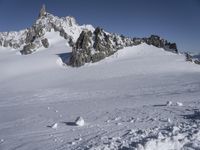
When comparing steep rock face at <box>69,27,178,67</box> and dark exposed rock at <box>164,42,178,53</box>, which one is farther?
dark exposed rock at <box>164,42,178,53</box>

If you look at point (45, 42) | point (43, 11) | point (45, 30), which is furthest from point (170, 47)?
point (43, 11)

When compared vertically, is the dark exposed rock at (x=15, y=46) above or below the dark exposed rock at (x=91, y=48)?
above

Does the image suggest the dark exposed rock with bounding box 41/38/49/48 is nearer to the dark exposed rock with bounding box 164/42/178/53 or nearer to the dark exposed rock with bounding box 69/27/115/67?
the dark exposed rock with bounding box 69/27/115/67

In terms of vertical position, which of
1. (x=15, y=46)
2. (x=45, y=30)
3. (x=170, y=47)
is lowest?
(x=170, y=47)

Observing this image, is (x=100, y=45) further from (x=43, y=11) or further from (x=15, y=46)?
(x=15, y=46)

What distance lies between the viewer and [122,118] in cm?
1839

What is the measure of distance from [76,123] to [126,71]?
3968cm

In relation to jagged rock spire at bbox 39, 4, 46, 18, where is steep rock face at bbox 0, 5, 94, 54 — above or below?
below

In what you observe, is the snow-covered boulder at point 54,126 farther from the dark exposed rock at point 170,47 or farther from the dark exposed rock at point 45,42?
the dark exposed rock at point 45,42

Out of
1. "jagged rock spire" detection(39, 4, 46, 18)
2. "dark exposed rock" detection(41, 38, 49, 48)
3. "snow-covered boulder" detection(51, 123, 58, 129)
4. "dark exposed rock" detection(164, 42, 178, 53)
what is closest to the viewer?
"snow-covered boulder" detection(51, 123, 58, 129)

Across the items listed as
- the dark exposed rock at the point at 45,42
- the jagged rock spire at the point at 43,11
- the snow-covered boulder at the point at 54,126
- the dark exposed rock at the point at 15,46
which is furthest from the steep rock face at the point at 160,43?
the dark exposed rock at the point at 15,46

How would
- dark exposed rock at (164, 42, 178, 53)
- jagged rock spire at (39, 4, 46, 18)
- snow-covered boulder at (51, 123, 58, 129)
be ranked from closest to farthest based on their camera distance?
snow-covered boulder at (51, 123, 58, 129) < dark exposed rock at (164, 42, 178, 53) < jagged rock spire at (39, 4, 46, 18)

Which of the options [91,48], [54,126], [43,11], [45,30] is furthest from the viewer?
[43,11]

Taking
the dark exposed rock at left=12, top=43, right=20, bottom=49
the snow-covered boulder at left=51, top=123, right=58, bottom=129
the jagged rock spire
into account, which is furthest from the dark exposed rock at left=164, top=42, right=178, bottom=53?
the dark exposed rock at left=12, top=43, right=20, bottom=49
